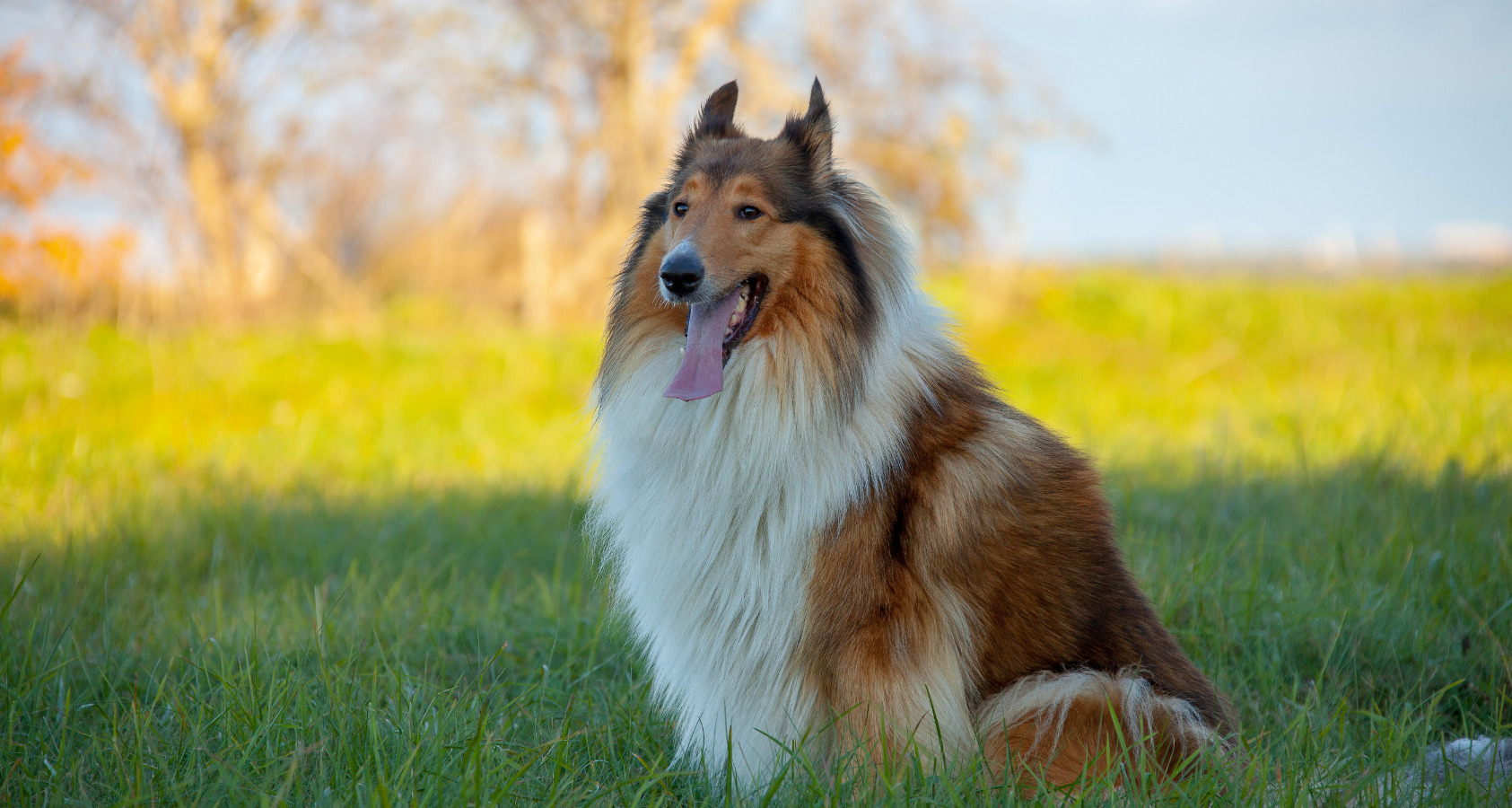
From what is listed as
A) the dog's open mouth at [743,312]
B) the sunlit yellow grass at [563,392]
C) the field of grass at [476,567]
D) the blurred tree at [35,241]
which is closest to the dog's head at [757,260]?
the dog's open mouth at [743,312]

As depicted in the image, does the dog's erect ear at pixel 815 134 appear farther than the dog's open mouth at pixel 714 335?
Yes

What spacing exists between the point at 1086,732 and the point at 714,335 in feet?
4.68

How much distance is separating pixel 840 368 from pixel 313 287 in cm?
1359

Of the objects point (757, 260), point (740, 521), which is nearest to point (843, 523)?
point (740, 521)

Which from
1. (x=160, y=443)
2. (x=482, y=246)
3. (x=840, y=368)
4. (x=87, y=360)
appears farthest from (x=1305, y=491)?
(x=482, y=246)

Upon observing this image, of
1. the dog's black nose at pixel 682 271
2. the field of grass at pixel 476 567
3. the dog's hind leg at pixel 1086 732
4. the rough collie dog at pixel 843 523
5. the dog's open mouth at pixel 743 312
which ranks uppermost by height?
the dog's black nose at pixel 682 271

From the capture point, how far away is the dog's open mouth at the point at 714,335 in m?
2.68

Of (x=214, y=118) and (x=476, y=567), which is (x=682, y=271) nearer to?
(x=476, y=567)

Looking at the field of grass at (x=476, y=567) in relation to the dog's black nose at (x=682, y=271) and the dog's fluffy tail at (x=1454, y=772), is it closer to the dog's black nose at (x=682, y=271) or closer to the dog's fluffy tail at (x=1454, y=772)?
the dog's fluffy tail at (x=1454, y=772)

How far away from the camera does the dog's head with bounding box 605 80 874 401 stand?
2.69 metres

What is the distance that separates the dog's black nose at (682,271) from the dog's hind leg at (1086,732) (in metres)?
1.38

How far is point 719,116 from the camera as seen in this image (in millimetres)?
3230

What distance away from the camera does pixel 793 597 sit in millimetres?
2535

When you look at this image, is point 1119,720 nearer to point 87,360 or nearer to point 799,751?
point 799,751
